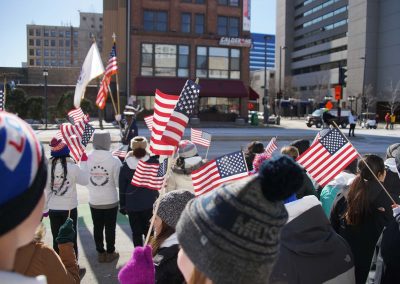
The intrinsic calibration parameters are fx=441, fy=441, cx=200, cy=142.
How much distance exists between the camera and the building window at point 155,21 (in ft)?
135

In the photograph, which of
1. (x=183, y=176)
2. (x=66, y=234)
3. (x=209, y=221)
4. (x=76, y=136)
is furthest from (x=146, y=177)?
(x=209, y=221)

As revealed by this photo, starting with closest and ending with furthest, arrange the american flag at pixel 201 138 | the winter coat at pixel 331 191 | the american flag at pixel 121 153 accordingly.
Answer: the winter coat at pixel 331 191
the american flag at pixel 121 153
the american flag at pixel 201 138

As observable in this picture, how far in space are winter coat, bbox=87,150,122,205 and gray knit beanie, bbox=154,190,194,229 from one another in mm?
3013

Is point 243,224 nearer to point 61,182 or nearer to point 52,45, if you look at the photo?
point 61,182

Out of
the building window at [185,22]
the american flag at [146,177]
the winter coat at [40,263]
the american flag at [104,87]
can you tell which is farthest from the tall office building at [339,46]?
the winter coat at [40,263]

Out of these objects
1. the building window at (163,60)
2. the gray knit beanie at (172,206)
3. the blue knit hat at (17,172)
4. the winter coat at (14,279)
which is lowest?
the gray knit beanie at (172,206)

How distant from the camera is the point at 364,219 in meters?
3.69

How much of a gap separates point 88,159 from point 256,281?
469cm

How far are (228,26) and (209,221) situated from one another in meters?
43.2

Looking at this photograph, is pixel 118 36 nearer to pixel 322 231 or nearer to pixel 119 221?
pixel 119 221

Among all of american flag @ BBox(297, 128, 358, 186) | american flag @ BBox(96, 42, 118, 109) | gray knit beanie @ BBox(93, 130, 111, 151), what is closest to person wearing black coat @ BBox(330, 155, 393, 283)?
american flag @ BBox(297, 128, 358, 186)

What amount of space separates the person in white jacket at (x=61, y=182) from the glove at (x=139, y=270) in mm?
3310

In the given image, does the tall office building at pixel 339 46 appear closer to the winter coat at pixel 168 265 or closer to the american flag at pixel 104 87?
the american flag at pixel 104 87

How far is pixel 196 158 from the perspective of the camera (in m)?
6.08
